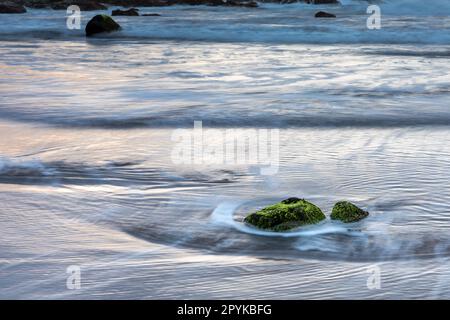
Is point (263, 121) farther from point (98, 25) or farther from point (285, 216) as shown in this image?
point (98, 25)

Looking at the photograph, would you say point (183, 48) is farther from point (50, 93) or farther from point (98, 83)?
point (50, 93)

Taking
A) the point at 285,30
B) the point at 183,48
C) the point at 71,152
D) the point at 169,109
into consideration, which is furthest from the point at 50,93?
the point at 285,30

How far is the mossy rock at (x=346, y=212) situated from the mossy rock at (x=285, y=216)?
71 mm

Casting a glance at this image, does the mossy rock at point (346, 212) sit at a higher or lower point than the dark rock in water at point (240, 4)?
lower

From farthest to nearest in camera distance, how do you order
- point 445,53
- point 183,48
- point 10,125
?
point 183,48 < point 445,53 < point 10,125

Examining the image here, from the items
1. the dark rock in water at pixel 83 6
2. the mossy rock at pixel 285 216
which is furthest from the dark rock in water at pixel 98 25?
the mossy rock at pixel 285 216

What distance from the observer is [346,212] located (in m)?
3.81

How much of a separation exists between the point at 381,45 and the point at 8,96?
31.5 ft

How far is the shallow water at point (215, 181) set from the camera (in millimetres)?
3182

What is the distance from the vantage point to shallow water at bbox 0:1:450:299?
10.4 ft

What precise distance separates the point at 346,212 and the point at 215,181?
109 centimetres

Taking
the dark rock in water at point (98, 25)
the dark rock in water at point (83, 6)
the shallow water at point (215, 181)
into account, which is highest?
the dark rock in water at point (83, 6)

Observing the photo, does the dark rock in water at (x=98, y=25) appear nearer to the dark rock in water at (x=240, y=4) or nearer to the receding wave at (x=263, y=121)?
the receding wave at (x=263, y=121)

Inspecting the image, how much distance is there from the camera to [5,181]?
15.4 ft
